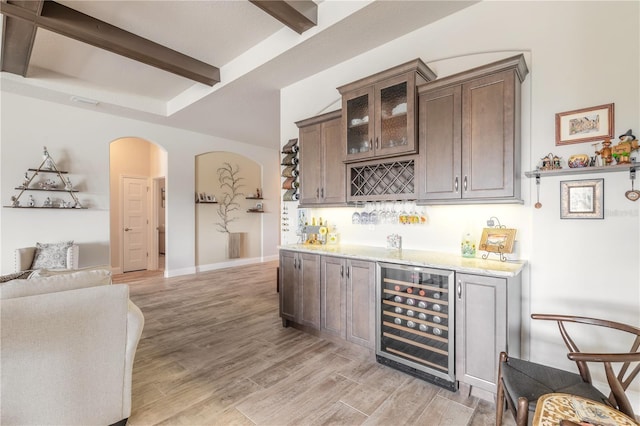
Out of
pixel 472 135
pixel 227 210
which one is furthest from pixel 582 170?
pixel 227 210

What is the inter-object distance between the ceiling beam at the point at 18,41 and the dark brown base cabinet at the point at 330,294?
3262mm

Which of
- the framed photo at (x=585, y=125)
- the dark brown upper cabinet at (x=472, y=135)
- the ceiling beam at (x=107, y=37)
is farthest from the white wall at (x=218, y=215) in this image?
the framed photo at (x=585, y=125)

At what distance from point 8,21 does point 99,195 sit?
2889mm

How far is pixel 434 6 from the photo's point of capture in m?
2.53

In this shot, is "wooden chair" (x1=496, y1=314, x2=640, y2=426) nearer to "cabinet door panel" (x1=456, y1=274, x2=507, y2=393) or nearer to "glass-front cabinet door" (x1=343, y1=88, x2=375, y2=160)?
"cabinet door panel" (x1=456, y1=274, x2=507, y2=393)

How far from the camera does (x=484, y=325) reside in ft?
6.50

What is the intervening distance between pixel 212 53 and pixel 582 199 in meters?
4.07

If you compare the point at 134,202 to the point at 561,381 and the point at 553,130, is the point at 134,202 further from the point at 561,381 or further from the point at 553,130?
the point at 561,381

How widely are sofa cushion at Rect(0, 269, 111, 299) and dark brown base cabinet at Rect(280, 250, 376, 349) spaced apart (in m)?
1.77

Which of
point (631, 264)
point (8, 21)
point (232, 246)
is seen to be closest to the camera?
point (631, 264)

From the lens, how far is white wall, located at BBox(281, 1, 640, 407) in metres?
1.91

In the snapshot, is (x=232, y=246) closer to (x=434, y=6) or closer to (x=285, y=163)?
(x=285, y=163)

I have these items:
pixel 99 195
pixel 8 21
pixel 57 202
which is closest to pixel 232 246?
pixel 99 195

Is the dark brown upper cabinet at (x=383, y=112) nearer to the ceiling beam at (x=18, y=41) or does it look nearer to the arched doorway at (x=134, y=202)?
the ceiling beam at (x=18, y=41)
